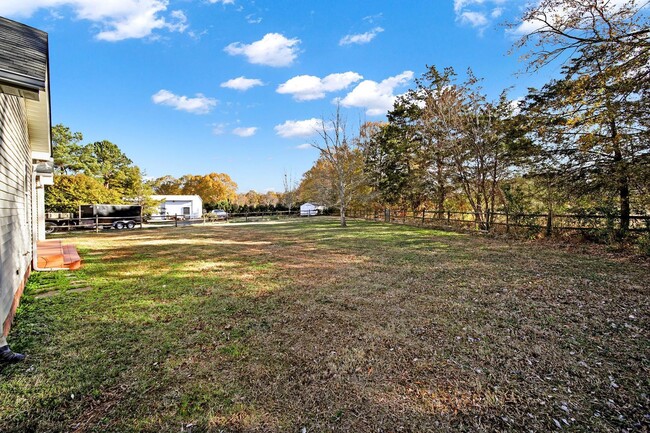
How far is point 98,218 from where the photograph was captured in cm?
1714

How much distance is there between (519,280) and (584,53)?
5863mm

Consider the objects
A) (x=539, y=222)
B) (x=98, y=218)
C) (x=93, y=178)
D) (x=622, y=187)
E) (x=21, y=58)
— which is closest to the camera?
(x=21, y=58)

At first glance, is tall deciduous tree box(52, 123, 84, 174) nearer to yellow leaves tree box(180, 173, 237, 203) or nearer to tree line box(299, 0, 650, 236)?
yellow leaves tree box(180, 173, 237, 203)

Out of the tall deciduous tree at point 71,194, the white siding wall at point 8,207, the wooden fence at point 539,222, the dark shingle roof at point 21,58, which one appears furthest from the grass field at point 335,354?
the tall deciduous tree at point 71,194

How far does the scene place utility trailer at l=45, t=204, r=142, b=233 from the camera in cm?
1603

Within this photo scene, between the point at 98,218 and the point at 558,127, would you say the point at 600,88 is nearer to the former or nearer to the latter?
the point at 558,127

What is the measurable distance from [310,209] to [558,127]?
33575 mm

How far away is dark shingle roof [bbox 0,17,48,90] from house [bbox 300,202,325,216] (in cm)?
3299

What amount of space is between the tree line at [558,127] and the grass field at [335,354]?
12.7 ft

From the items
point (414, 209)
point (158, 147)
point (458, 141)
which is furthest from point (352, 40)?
point (158, 147)

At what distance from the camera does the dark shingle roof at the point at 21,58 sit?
2.18 meters

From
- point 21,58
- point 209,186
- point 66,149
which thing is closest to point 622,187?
point 21,58

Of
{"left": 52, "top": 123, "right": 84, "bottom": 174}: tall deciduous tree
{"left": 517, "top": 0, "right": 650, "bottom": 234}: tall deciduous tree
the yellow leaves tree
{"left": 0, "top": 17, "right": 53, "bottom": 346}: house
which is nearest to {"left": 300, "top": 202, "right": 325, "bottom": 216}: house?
the yellow leaves tree

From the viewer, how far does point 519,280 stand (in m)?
4.69
